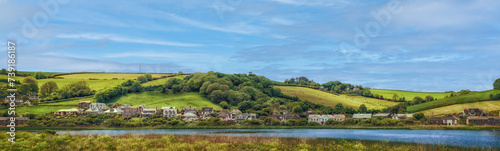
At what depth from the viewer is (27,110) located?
400ft

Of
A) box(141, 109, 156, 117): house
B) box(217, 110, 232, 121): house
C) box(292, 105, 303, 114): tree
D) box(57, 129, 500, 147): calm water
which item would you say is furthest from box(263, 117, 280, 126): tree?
box(57, 129, 500, 147): calm water

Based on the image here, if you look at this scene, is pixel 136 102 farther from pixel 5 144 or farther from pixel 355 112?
pixel 5 144

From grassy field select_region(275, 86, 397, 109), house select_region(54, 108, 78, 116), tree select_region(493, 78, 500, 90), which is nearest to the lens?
house select_region(54, 108, 78, 116)

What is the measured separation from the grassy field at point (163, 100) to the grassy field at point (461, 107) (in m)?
71.7

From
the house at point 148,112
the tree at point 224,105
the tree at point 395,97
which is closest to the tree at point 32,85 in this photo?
the house at point 148,112

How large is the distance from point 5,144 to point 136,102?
105483 mm

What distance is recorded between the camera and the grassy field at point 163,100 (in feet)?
472

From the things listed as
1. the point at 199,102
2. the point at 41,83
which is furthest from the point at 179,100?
the point at 41,83

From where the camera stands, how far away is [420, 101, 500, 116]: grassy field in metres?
113

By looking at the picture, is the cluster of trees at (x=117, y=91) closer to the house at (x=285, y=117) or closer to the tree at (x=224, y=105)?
the tree at (x=224, y=105)

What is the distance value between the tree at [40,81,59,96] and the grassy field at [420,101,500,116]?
133 m

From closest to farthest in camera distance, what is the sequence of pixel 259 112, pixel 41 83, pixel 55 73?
pixel 259 112 < pixel 41 83 < pixel 55 73

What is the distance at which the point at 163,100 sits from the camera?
149375 millimetres

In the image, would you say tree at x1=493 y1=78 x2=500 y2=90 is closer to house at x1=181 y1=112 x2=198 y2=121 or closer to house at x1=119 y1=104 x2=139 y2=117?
house at x1=181 y1=112 x2=198 y2=121
